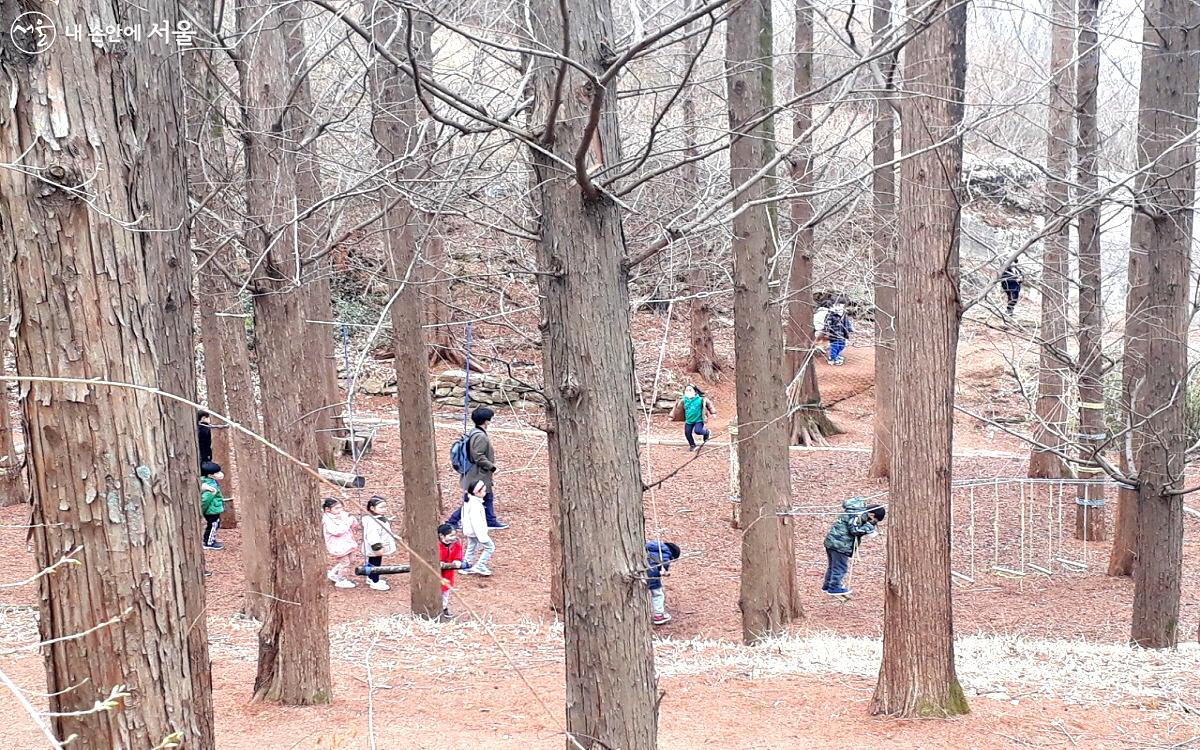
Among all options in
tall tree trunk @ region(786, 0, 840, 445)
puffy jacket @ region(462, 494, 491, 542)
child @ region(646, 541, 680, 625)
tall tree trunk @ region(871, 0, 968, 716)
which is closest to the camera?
tall tree trunk @ region(871, 0, 968, 716)

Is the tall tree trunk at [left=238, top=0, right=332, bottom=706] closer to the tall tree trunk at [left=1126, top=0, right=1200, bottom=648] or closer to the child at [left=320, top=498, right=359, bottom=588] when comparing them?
the child at [left=320, top=498, right=359, bottom=588]

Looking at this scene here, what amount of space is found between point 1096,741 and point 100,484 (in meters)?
5.88

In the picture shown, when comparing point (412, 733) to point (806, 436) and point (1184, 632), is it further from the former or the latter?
point (806, 436)

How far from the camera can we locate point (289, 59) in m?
7.25

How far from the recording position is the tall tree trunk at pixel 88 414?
2758 mm

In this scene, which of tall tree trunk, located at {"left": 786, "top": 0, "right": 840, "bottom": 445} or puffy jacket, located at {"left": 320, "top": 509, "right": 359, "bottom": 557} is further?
tall tree trunk, located at {"left": 786, "top": 0, "right": 840, "bottom": 445}

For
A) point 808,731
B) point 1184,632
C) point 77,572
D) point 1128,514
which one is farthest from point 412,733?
point 1128,514

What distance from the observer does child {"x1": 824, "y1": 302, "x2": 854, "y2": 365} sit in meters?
25.5

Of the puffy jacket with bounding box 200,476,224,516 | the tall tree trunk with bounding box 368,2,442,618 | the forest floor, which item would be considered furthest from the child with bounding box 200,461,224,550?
the tall tree trunk with bounding box 368,2,442,618

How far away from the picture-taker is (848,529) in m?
12.7

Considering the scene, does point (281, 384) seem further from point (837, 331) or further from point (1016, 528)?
point (837, 331)

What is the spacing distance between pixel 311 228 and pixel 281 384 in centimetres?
384

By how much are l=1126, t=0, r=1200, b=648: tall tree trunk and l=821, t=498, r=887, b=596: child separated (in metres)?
3.86

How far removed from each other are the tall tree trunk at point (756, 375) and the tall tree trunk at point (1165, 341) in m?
3.27
